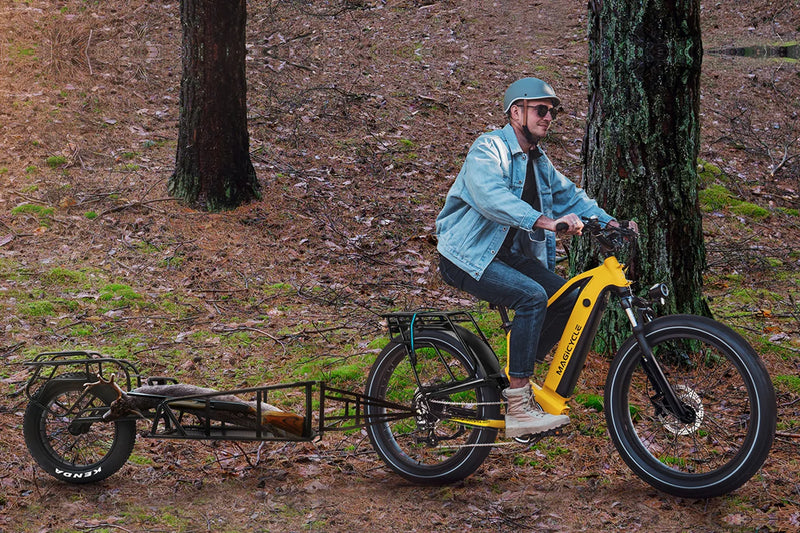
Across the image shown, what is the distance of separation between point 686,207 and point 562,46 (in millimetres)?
11487

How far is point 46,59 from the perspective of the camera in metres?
12.8

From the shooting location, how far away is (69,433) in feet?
16.9

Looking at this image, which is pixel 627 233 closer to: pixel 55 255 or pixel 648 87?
pixel 648 87

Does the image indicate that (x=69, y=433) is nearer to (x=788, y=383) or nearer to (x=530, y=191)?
(x=530, y=191)

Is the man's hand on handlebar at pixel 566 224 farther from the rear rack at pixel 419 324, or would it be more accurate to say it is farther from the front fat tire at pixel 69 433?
the front fat tire at pixel 69 433

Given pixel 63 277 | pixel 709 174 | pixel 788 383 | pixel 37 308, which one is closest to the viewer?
pixel 788 383

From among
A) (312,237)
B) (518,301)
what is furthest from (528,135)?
(312,237)

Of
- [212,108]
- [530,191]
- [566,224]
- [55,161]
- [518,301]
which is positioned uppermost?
[212,108]

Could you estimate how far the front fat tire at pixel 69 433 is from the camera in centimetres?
504

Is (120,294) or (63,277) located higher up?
(63,277)

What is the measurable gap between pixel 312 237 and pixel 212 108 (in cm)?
208

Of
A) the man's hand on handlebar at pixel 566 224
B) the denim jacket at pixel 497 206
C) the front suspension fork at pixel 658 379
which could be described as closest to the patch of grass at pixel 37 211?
the denim jacket at pixel 497 206

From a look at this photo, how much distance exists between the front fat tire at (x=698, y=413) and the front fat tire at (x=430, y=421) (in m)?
0.81

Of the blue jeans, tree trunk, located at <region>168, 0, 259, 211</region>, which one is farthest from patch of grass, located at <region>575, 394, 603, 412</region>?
tree trunk, located at <region>168, 0, 259, 211</region>
